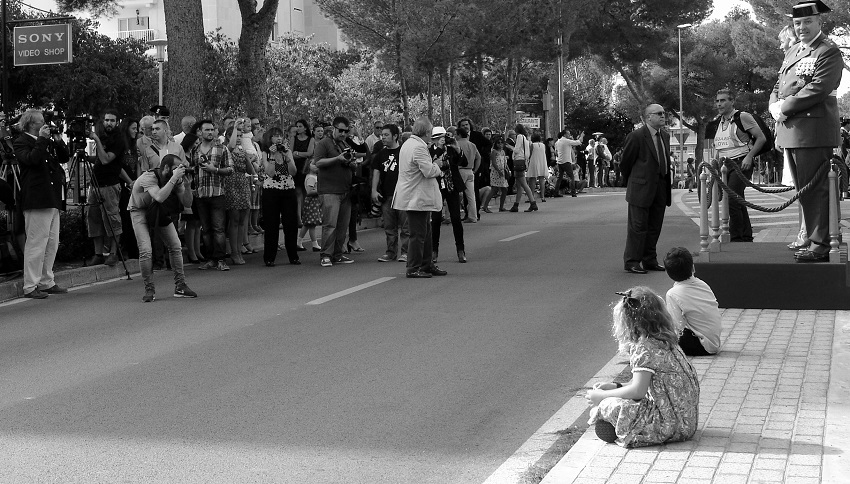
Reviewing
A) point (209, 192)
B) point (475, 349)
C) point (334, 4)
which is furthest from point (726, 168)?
point (334, 4)

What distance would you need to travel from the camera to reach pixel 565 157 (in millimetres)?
33156

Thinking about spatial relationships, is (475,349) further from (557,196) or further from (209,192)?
(557,196)

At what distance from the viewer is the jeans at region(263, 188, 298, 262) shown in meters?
15.8

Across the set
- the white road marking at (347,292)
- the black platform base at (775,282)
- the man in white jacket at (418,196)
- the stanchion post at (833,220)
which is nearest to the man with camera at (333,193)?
the man in white jacket at (418,196)

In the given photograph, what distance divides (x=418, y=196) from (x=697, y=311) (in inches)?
242

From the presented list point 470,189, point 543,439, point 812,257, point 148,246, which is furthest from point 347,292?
point 470,189

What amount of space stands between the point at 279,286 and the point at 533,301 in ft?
10.4

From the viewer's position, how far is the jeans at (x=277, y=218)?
15766 millimetres

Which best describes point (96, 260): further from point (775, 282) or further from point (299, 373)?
point (775, 282)

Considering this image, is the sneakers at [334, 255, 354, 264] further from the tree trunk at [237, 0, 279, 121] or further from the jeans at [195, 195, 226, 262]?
the tree trunk at [237, 0, 279, 121]

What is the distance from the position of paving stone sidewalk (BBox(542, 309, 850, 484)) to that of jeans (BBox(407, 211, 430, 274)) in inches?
218

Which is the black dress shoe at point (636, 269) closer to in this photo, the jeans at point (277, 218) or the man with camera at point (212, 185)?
the jeans at point (277, 218)

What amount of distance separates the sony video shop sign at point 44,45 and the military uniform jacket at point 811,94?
2017 cm

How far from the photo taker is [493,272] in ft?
47.3
